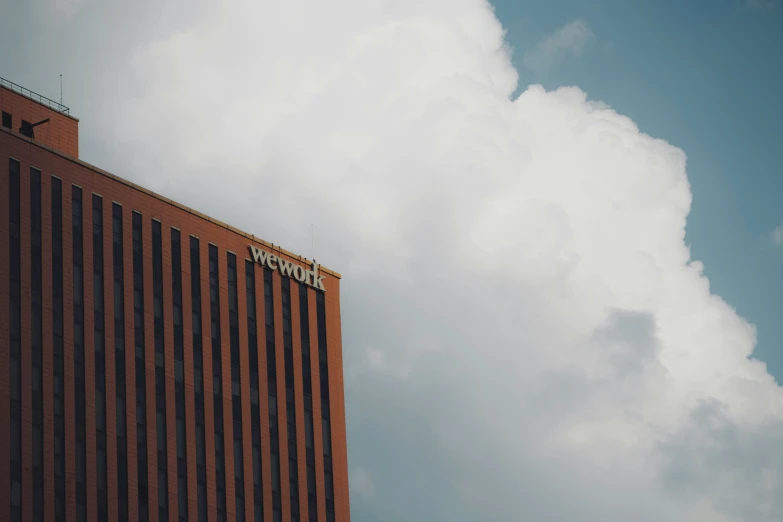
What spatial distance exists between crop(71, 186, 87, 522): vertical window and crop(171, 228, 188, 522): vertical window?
10.6 meters

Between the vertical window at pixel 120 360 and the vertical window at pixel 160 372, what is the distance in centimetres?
381

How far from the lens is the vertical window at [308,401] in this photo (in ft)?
503

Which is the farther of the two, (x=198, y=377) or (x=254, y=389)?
(x=254, y=389)

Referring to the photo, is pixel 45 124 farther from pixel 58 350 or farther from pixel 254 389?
pixel 254 389

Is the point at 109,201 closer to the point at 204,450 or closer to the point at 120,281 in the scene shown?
the point at 120,281

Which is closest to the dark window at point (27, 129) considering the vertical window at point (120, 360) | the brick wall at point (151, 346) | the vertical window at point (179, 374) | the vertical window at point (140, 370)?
the brick wall at point (151, 346)

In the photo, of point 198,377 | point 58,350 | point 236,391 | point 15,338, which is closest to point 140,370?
point 198,377

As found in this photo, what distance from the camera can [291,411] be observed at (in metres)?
154

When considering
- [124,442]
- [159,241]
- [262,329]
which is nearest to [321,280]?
[262,329]

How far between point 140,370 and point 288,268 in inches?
946

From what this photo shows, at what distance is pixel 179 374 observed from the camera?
144m

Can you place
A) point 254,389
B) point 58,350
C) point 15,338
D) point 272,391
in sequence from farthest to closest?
point 272,391 < point 254,389 < point 58,350 < point 15,338

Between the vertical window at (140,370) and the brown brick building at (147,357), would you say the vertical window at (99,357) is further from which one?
the vertical window at (140,370)

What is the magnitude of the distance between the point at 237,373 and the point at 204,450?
879 cm
